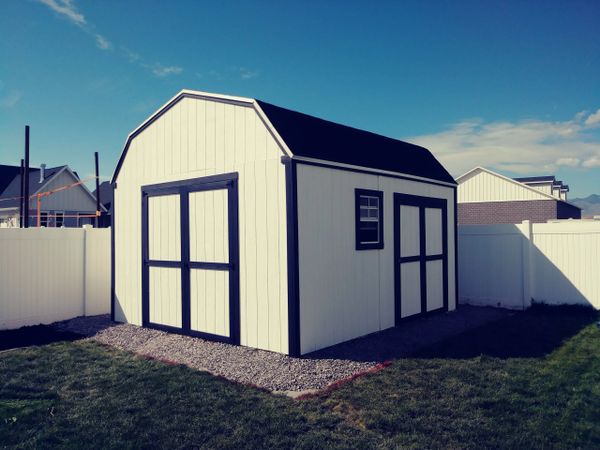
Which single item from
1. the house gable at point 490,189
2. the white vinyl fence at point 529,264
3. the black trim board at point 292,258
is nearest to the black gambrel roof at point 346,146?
the black trim board at point 292,258

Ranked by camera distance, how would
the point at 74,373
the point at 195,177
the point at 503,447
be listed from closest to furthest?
the point at 503,447
the point at 74,373
the point at 195,177

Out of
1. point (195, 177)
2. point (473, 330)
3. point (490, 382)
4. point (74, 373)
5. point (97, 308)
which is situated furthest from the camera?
point (97, 308)

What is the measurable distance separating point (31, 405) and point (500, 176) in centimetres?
Result: 2848

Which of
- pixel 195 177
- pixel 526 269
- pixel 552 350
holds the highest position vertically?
pixel 195 177

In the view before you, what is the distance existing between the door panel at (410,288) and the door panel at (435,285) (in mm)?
457

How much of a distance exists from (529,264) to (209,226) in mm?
8120

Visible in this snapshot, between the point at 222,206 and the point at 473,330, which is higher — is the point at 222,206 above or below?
above

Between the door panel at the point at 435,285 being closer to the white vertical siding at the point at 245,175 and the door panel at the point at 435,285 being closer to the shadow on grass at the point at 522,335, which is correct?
the shadow on grass at the point at 522,335

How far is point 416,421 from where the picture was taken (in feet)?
15.1

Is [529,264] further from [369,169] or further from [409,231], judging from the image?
[369,169]

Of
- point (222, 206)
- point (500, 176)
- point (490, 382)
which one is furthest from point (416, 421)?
point (500, 176)

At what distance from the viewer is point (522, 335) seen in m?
8.42

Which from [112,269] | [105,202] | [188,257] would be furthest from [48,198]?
[188,257]

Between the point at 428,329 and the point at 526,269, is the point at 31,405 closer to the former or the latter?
the point at 428,329
